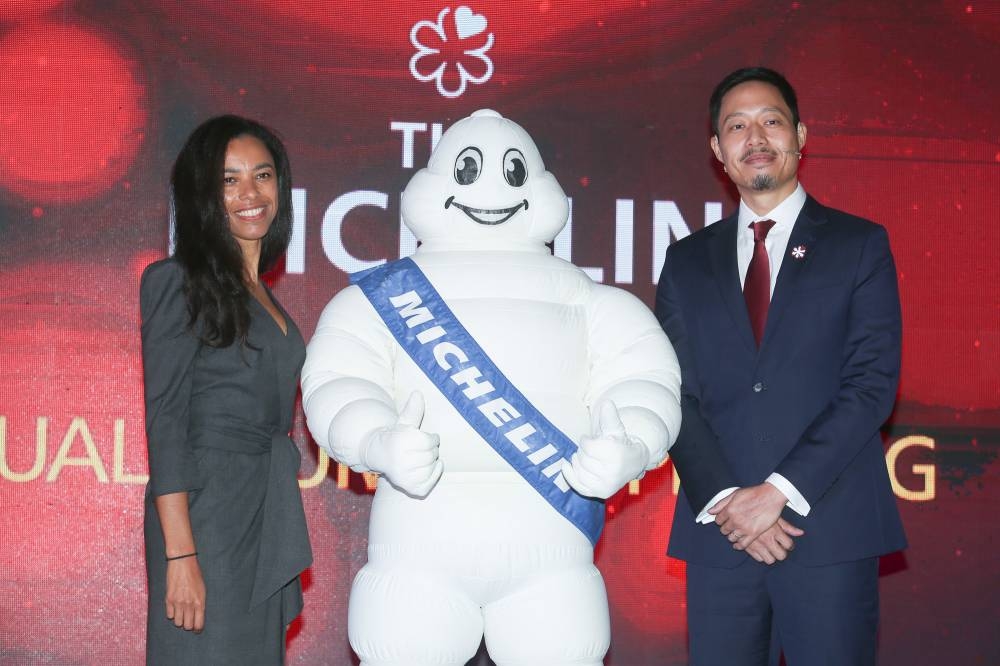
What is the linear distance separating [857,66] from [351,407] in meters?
2.81

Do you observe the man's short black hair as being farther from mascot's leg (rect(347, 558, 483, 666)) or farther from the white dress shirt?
mascot's leg (rect(347, 558, 483, 666))

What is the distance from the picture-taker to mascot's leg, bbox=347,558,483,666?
2.21m

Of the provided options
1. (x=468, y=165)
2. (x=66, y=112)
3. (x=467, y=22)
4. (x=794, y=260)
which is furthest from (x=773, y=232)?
(x=66, y=112)

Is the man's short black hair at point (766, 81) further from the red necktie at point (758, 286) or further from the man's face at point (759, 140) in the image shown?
the red necktie at point (758, 286)

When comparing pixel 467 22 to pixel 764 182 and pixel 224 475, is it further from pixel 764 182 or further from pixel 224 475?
pixel 224 475

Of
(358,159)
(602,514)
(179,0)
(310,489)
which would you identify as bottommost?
(310,489)

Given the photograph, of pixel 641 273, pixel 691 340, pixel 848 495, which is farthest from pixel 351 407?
pixel 641 273

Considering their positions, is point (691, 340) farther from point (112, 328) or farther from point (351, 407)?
point (112, 328)

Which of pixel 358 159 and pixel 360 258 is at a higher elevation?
pixel 358 159

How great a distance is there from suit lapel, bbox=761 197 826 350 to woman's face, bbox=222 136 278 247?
1.32 metres

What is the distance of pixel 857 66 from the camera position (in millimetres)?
4059

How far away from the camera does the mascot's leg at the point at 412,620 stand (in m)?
2.21

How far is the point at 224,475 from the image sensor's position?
2346 millimetres

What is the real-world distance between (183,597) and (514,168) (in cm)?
127
